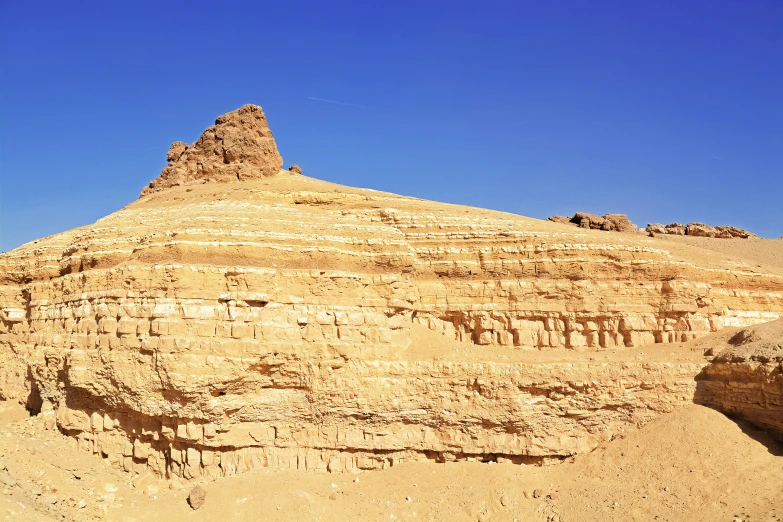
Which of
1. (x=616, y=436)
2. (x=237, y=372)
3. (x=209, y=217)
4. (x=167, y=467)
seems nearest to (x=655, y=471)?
(x=616, y=436)

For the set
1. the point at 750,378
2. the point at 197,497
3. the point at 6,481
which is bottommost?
the point at 197,497

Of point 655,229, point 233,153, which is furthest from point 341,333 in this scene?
point 655,229

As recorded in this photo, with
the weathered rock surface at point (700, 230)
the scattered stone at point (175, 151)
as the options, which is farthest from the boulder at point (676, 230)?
the scattered stone at point (175, 151)

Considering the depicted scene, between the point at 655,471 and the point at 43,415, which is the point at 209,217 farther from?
the point at 655,471

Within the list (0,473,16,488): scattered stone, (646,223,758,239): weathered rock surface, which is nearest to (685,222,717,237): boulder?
(646,223,758,239): weathered rock surface

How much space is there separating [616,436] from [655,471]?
5.60 feet

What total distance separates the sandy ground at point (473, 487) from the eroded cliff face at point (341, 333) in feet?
1.90

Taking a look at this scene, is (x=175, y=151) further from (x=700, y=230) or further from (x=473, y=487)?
(x=700, y=230)

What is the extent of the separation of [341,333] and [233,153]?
1098cm

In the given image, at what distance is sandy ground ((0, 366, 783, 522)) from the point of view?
49.3 ft

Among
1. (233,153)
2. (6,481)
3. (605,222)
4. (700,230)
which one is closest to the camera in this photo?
(6,481)

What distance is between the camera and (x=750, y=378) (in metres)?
16.8

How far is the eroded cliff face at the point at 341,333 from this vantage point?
16250mm

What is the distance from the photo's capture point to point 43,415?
18219 mm
